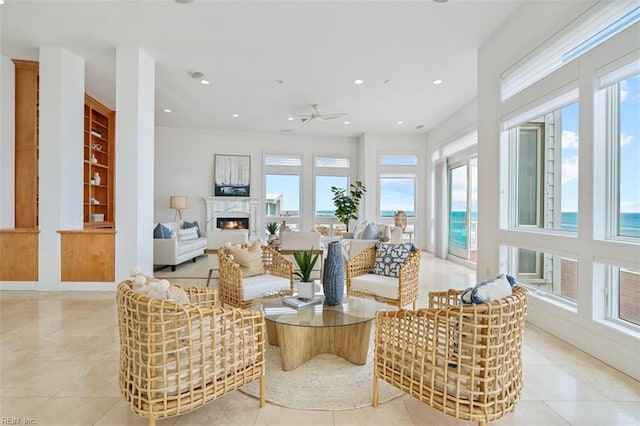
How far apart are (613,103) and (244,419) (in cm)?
358

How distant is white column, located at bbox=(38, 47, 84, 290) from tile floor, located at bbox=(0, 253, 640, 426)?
158cm

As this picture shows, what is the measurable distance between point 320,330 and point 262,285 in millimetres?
963

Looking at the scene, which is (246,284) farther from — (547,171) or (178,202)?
(178,202)

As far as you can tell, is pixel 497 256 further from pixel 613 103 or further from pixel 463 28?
pixel 463 28

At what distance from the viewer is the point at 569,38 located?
2.88m

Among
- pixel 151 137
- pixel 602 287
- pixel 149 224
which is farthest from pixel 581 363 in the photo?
pixel 151 137

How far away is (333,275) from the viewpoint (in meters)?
2.53

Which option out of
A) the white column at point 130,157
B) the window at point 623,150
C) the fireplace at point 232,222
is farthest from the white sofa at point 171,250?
the window at point 623,150

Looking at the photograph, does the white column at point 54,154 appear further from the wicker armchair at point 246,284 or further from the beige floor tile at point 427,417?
the beige floor tile at point 427,417

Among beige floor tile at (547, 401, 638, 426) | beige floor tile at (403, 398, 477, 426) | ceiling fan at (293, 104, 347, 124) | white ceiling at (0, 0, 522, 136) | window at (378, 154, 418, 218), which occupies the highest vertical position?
white ceiling at (0, 0, 522, 136)

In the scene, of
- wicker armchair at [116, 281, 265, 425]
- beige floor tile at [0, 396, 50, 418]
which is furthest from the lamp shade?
wicker armchair at [116, 281, 265, 425]

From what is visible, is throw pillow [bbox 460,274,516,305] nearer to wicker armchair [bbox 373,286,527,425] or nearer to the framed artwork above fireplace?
wicker armchair [bbox 373,286,527,425]

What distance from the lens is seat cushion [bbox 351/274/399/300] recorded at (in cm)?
319

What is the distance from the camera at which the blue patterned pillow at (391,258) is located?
11.3 ft
